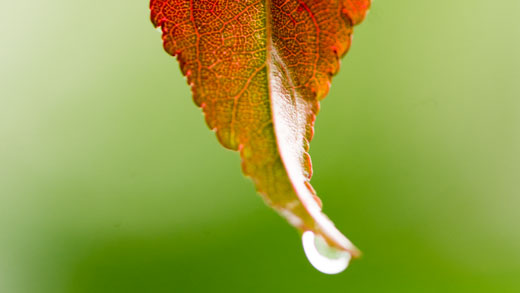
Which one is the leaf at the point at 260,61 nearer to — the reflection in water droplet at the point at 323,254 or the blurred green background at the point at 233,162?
the reflection in water droplet at the point at 323,254

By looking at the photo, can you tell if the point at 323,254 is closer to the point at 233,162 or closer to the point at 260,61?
the point at 260,61

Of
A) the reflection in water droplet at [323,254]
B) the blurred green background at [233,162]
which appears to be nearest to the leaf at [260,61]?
the reflection in water droplet at [323,254]

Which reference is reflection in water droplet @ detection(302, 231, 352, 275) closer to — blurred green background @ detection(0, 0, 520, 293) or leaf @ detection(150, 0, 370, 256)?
leaf @ detection(150, 0, 370, 256)

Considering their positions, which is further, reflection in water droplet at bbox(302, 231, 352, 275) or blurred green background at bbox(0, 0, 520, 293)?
blurred green background at bbox(0, 0, 520, 293)

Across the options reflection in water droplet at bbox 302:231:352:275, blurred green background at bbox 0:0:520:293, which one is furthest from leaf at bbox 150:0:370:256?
blurred green background at bbox 0:0:520:293

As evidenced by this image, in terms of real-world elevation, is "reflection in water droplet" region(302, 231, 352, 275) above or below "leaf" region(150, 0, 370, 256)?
below

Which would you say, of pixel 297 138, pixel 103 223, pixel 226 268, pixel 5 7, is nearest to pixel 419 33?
pixel 226 268

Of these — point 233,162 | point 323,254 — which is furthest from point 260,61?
Answer: point 233,162
